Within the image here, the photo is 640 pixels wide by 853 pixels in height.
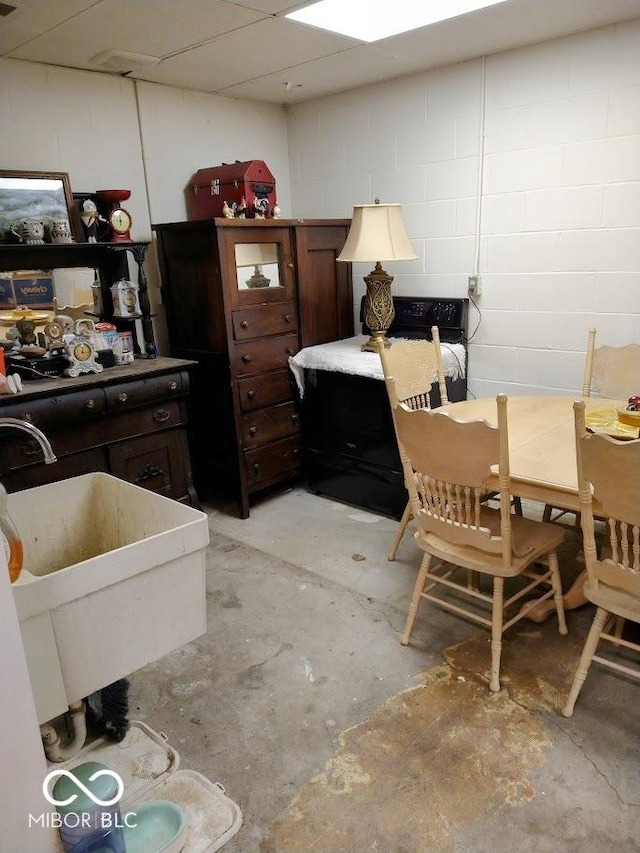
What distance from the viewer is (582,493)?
5.45 feet

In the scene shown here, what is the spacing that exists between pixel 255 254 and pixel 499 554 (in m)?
2.06

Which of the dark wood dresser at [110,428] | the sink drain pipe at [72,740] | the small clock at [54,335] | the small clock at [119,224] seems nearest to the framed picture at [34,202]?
the small clock at [119,224]

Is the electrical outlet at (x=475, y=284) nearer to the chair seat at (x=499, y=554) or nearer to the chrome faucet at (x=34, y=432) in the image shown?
the chair seat at (x=499, y=554)

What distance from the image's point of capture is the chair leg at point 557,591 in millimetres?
2184

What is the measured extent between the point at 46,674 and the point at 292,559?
6.24 feet

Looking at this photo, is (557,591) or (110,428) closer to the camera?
(557,591)

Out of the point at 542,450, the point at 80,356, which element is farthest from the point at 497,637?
the point at 80,356

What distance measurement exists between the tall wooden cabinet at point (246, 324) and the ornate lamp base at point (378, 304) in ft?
1.35

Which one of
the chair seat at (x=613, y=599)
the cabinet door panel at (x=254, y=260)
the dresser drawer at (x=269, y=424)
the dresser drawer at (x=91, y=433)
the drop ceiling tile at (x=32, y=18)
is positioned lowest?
the chair seat at (x=613, y=599)

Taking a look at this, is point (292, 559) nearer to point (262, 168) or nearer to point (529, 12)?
point (262, 168)

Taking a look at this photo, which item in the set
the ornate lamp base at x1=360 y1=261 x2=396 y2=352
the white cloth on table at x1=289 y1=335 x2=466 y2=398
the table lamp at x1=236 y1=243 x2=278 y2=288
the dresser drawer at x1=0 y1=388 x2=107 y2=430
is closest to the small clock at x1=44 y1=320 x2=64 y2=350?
the dresser drawer at x1=0 y1=388 x2=107 y2=430

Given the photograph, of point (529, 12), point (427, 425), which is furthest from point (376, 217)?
point (427, 425)

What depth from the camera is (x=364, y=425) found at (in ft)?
10.7

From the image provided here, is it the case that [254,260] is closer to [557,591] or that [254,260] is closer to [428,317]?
[428,317]
